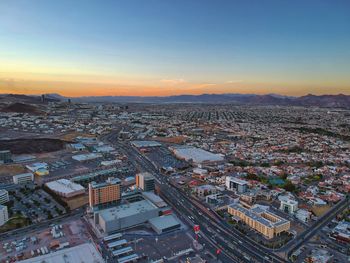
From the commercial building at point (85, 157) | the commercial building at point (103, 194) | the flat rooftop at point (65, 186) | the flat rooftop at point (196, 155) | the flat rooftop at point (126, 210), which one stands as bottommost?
the commercial building at point (85, 157)

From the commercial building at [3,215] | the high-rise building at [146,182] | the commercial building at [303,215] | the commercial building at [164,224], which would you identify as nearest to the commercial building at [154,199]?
the high-rise building at [146,182]

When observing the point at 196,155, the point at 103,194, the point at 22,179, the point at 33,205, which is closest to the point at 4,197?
the point at 33,205

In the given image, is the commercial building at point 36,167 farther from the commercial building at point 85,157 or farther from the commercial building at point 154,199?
the commercial building at point 154,199

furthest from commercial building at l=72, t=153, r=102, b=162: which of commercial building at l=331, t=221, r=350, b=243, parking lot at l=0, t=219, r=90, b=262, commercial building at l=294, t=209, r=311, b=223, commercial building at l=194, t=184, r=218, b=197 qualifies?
commercial building at l=331, t=221, r=350, b=243

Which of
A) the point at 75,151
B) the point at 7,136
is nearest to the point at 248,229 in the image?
the point at 75,151

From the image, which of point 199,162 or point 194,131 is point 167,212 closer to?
point 199,162
